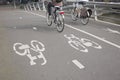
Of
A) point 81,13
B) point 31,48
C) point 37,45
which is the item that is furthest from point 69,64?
point 81,13

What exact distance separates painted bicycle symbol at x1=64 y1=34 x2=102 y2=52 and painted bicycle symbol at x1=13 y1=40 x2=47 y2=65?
1.17 metres

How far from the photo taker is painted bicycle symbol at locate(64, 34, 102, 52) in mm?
8908

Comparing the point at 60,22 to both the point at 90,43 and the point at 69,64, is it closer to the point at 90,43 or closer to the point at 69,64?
the point at 90,43

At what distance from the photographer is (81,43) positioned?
962cm

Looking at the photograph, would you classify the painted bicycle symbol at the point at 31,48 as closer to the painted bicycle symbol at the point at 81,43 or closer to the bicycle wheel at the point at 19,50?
the bicycle wheel at the point at 19,50

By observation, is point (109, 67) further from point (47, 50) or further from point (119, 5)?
point (119, 5)

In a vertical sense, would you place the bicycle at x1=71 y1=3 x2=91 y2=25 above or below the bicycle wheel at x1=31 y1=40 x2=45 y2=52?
above

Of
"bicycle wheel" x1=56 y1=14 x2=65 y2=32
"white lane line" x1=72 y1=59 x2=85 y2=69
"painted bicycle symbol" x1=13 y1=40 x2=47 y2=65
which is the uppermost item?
"bicycle wheel" x1=56 y1=14 x2=65 y2=32

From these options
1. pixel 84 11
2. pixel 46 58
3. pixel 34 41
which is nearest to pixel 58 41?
pixel 34 41

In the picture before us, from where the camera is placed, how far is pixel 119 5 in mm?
14906

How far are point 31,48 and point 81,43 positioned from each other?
6.36 feet

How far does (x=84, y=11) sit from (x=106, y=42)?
4.64m

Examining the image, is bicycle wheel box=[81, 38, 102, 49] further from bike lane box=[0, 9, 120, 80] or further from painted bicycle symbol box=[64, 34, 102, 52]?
bike lane box=[0, 9, 120, 80]

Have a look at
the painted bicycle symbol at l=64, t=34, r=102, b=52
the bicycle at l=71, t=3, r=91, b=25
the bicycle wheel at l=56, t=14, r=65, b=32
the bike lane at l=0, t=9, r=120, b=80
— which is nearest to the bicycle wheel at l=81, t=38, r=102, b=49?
the painted bicycle symbol at l=64, t=34, r=102, b=52
